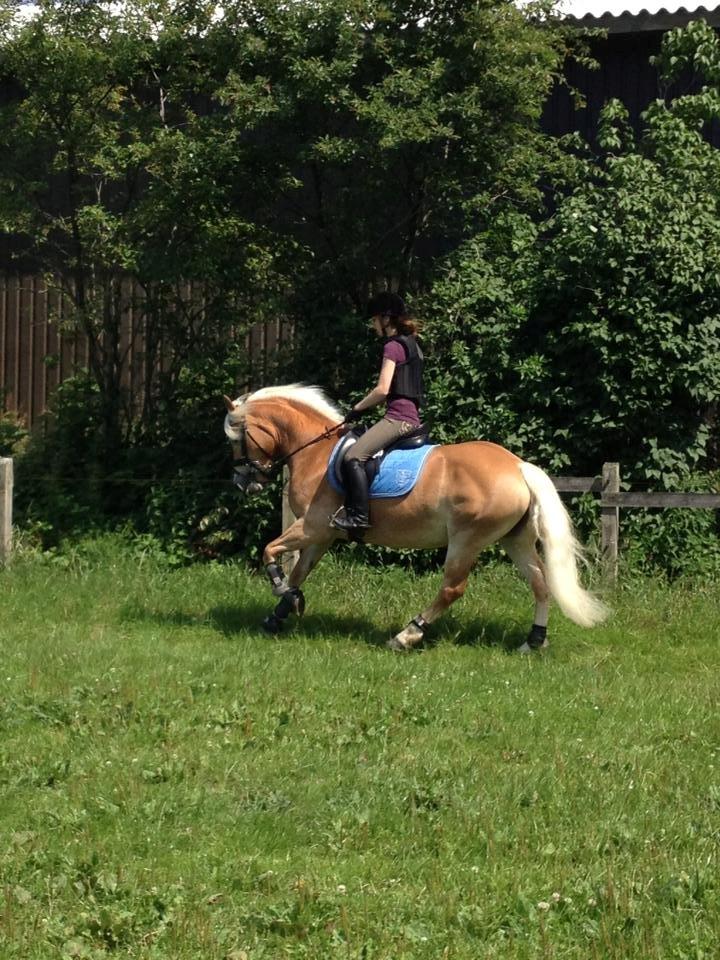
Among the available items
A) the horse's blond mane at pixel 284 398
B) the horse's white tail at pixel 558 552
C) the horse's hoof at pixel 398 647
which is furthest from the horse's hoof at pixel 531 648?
the horse's blond mane at pixel 284 398

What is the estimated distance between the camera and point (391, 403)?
372 inches

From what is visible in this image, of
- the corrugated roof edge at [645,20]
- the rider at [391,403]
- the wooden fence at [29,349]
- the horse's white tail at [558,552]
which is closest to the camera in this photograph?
the horse's white tail at [558,552]

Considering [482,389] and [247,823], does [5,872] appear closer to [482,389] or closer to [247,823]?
[247,823]

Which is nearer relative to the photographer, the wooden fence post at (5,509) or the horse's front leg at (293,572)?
the horse's front leg at (293,572)

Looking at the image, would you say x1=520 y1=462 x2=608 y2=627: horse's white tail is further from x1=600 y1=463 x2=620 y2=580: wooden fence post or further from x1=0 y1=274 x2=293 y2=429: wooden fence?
x1=0 y1=274 x2=293 y2=429: wooden fence

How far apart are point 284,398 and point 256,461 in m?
0.58

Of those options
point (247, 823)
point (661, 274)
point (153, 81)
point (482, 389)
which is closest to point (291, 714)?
point (247, 823)

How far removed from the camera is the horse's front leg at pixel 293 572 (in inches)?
371

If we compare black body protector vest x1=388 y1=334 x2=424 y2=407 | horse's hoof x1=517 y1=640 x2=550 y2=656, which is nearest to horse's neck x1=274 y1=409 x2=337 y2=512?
black body protector vest x1=388 y1=334 x2=424 y2=407

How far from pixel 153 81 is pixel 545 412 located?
591 centimetres

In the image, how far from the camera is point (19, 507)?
1395cm

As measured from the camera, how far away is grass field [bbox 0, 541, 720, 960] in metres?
4.59

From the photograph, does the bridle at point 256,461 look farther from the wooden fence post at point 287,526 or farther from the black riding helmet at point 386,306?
the wooden fence post at point 287,526

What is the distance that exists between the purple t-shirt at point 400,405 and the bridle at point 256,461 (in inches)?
21.2
